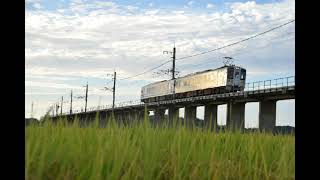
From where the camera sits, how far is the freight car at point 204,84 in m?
39.7

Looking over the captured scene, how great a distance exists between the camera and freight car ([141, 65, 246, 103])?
130 feet

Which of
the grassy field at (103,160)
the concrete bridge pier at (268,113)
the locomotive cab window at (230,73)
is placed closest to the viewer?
the grassy field at (103,160)

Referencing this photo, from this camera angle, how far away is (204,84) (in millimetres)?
42625

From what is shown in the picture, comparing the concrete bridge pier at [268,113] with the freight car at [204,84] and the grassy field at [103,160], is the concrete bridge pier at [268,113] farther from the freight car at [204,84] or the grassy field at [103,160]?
the grassy field at [103,160]

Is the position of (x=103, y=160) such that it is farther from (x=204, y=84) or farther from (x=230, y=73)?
(x=204, y=84)

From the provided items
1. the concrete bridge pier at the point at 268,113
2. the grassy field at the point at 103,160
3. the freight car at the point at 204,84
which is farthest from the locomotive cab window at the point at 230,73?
the grassy field at the point at 103,160

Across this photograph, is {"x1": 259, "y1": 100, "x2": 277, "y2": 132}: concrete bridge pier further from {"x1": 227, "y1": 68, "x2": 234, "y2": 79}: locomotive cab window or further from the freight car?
{"x1": 227, "y1": 68, "x2": 234, "y2": 79}: locomotive cab window

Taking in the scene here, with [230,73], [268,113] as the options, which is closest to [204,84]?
[230,73]

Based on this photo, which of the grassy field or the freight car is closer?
the grassy field

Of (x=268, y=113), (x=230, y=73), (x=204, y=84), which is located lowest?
(x=268, y=113)

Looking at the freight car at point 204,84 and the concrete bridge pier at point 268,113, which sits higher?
the freight car at point 204,84

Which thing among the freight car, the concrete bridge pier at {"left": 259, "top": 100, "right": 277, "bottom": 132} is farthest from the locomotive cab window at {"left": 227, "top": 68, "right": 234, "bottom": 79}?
the concrete bridge pier at {"left": 259, "top": 100, "right": 277, "bottom": 132}
